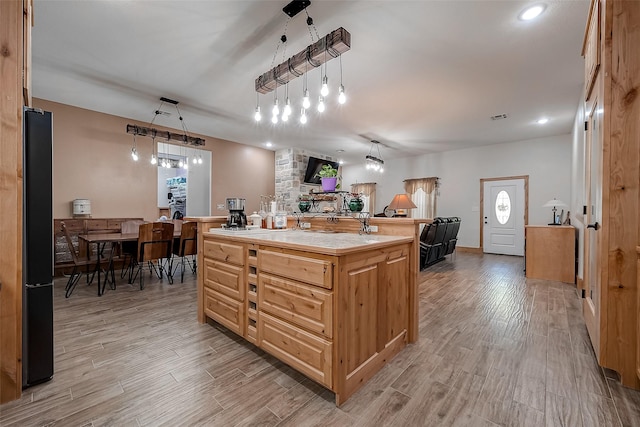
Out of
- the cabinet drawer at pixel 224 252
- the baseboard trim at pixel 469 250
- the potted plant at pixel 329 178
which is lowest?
the baseboard trim at pixel 469 250

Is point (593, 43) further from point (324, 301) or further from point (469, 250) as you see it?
point (469, 250)

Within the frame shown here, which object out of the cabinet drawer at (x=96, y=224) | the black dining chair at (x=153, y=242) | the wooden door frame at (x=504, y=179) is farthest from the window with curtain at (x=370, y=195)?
the cabinet drawer at (x=96, y=224)

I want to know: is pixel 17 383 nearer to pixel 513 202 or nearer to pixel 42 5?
pixel 42 5

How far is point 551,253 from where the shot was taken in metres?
4.39

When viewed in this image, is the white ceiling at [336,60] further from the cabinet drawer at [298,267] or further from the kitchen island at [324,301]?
the cabinet drawer at [298,267]

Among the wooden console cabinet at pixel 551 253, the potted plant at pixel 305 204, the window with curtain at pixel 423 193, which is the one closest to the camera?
the potted plant at pixel 305 204

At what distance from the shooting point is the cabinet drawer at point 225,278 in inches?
88.4

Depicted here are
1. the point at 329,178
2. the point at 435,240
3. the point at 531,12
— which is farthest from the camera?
the point at 435,240

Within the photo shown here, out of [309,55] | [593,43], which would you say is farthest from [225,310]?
[593,43]

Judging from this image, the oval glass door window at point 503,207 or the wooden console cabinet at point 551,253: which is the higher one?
the oval glass door window at point 503,207

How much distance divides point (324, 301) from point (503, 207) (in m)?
7.31

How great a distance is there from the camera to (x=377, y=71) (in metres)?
3.38

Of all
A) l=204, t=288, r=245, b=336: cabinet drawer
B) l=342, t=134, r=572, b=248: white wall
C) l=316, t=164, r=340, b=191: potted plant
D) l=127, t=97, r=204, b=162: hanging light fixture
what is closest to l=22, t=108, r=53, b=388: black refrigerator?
l=204, t=288, r=245, b=336: cabinet drawer

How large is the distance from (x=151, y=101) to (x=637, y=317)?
5.93 meters
